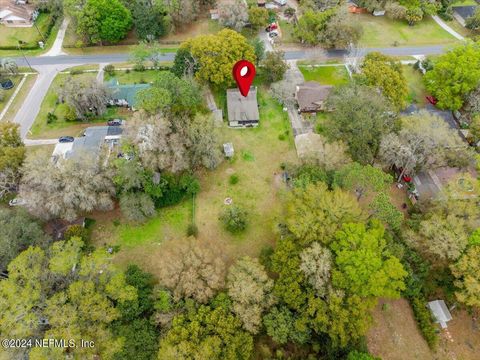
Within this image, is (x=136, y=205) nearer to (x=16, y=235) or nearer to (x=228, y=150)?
(x=16, y=235)

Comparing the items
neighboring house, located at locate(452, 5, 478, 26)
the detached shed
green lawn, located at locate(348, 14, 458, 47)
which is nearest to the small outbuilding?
the detached shed

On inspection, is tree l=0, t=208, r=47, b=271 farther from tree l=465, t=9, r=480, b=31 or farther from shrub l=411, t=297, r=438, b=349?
tree l=465, t=9, r=480, b=31

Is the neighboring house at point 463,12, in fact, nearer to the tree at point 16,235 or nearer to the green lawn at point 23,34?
the green lawn at point 23,34

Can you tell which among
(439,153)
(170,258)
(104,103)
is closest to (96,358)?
(170,258)

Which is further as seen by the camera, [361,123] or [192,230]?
[361,123]

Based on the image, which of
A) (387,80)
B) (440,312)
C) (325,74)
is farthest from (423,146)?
(325,74)

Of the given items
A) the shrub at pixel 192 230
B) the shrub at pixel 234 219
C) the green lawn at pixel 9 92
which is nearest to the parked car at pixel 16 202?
the shrub at pixel 192 230

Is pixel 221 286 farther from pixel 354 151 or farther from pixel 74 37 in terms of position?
pixel 74 37
